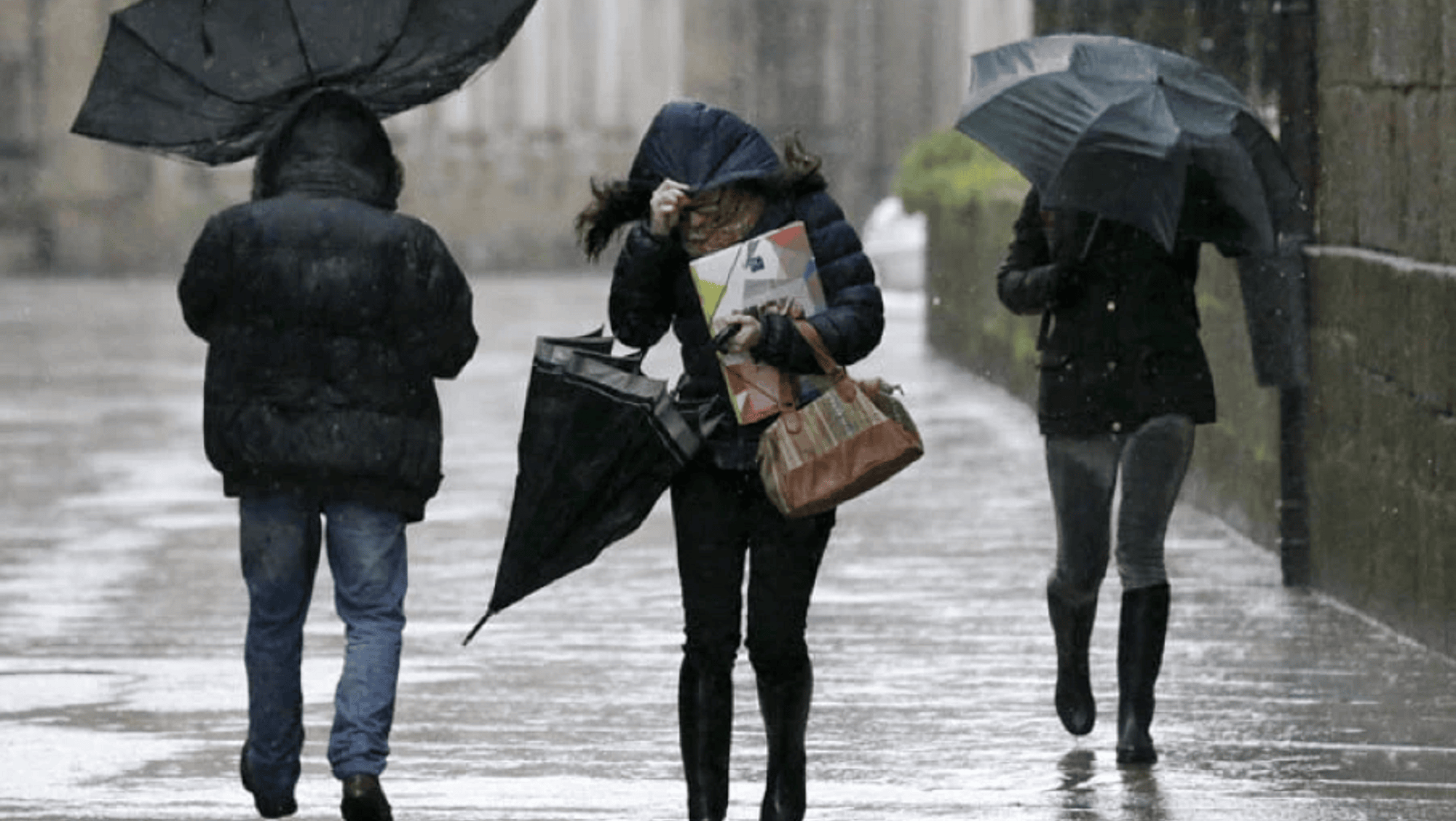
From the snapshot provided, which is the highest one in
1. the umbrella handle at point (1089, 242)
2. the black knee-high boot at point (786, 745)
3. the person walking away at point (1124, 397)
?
the umbrella handle at point (1089, 242)

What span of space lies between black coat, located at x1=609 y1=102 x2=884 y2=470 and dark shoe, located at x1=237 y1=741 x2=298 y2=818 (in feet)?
4.09

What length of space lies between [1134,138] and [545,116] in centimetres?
3877

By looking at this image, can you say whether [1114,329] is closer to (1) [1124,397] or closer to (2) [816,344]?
(1) [1124,397]

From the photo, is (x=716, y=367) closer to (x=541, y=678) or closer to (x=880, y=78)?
(x=541, y=678)

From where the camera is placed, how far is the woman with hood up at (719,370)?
6.87 m

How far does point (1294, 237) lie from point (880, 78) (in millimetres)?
38044

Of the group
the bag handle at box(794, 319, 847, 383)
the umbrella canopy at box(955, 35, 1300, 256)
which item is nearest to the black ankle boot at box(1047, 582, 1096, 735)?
the umbrella canopy at box(955, 35, 1300, 256)

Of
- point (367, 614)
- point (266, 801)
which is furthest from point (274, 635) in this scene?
point (266, 801)

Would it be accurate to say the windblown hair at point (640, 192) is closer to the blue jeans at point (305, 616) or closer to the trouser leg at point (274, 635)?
the blue jeans at point (305, 616)

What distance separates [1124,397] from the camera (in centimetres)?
822

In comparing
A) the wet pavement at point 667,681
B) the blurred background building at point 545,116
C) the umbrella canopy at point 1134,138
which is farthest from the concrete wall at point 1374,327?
the blurred background building at point 545,116

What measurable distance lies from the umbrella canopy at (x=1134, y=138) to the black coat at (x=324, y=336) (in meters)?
1.61

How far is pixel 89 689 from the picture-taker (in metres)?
9.58

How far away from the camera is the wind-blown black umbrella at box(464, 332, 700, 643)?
7020 millimetres
